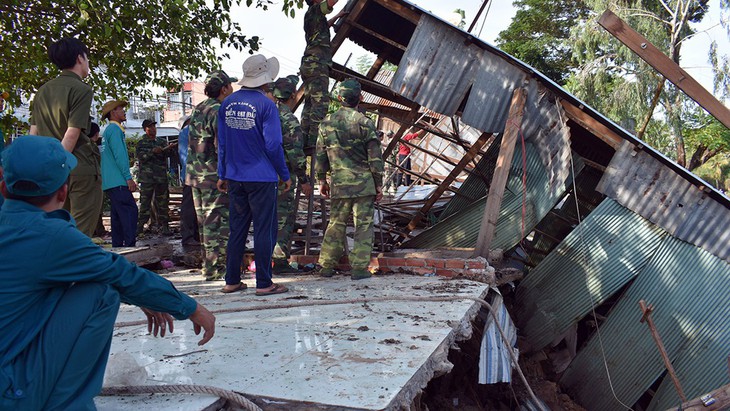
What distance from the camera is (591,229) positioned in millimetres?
6004

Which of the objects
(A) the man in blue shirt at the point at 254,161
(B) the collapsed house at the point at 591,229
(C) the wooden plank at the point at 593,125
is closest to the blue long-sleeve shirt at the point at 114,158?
(A) the man in blue shirt at the point at 254,161

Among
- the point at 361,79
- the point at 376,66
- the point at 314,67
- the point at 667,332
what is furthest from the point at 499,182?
the point at 376,66

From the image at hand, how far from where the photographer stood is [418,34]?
22.0ft

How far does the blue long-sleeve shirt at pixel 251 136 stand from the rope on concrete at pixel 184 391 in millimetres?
2392

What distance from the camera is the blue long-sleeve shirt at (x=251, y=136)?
4.75 m

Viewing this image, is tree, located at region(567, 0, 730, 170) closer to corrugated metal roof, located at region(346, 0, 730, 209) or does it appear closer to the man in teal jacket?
corrugated metal roof, located at region(346, 0, 730, 209)

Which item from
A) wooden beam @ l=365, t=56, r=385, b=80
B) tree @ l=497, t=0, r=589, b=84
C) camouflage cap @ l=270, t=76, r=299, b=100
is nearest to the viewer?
camouflage cap @ l=270, t=76, r=299, b=100

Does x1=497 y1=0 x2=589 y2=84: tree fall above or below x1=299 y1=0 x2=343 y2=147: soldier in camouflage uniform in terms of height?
above

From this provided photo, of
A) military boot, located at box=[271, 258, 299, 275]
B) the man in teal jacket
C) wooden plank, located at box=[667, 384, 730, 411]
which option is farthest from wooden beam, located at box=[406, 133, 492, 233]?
the man in teal jacket

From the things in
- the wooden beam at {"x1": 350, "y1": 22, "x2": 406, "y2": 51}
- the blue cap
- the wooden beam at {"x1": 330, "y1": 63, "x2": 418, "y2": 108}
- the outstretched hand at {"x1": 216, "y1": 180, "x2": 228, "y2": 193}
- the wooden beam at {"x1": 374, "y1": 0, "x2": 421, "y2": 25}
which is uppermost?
the wooden beam at {"x1": 374, "y1": 0, "x2": 421, "y2": 25}

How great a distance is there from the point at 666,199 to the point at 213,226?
4.57 meters

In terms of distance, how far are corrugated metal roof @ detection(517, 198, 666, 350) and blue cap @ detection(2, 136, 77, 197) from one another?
5.24m

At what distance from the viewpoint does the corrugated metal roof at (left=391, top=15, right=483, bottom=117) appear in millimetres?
6617

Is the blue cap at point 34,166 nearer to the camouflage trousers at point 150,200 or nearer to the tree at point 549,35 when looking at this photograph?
the camouflage trousers at point 150,200
